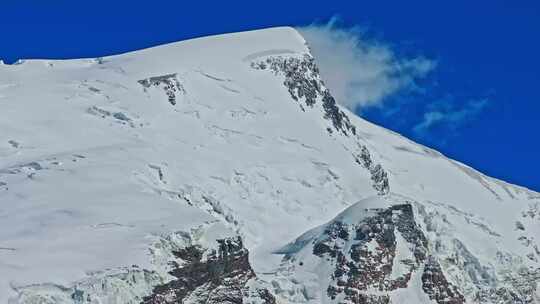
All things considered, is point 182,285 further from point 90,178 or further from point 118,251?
point 90,178

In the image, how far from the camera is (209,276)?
7210 inches

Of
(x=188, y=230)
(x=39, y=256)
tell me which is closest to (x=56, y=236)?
(x=39, y=256)

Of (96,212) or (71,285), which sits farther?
(96,212)

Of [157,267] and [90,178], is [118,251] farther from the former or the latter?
[90,178]

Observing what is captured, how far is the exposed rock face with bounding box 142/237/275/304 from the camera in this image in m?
178

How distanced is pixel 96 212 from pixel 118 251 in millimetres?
12512

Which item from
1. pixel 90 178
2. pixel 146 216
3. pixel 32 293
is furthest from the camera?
pixel 90 178

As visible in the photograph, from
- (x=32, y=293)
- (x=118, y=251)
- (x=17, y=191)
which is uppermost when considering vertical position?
(x=17, y=191)

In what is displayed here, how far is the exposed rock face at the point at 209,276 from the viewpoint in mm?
177750

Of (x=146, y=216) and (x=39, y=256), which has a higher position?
(x=146, y=216)

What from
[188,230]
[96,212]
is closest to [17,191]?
[96,212]

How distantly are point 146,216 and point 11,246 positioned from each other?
2330 cm

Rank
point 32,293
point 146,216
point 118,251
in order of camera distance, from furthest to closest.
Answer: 1. point 146,216
2. point 118,251
3. point 32,293

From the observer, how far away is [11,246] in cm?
16800
